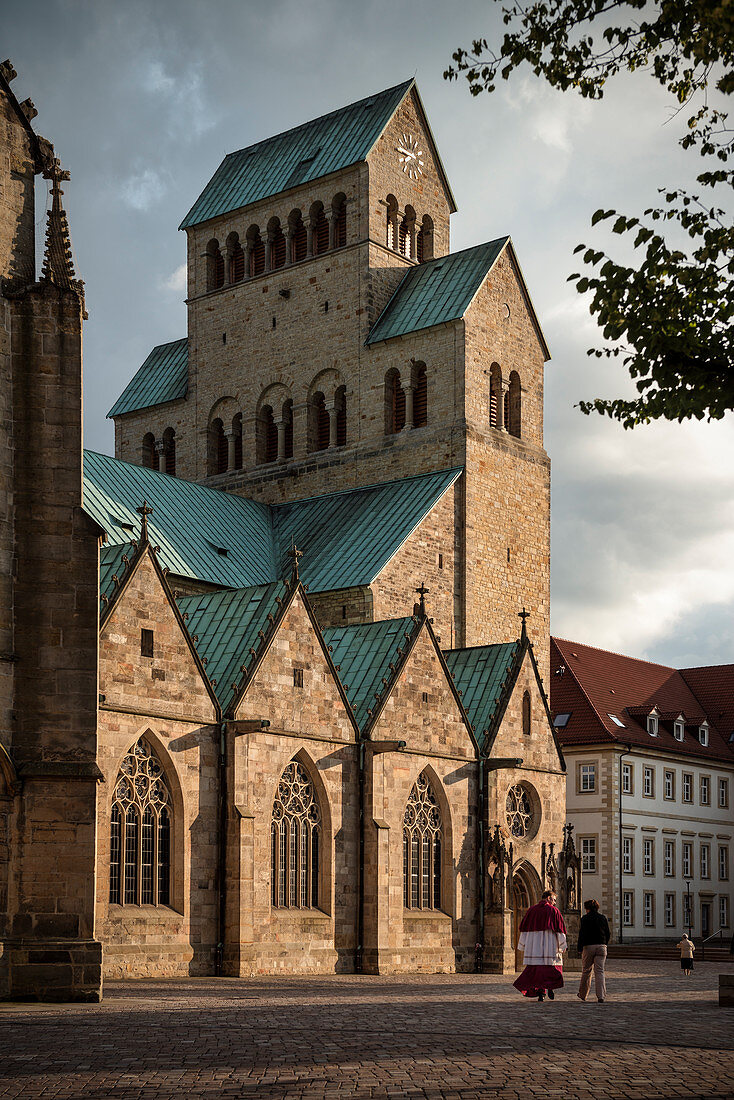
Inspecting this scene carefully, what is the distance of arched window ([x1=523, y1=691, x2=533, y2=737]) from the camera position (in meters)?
40.3

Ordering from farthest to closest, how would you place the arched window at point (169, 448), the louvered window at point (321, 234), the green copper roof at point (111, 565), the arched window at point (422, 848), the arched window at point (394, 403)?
the arched window at point (169, 448) → the louvered window at point (321, 234) → the arched window at point (394, 403) → the arched window at point (422, 848) → the green copper roof at point (111, 565)

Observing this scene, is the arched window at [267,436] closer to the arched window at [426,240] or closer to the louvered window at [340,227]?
the louvered window at [340,227]

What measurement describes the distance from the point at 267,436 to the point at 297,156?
10966 millimetres

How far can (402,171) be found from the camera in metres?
53.4

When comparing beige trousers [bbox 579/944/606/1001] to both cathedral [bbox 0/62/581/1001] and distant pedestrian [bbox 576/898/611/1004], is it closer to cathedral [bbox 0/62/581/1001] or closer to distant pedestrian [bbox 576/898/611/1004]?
distant pedestrian [bbox 576/898/611/1004]

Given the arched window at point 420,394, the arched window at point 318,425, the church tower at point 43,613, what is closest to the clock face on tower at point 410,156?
the arched window at point 420,394

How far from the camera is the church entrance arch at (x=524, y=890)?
129ft

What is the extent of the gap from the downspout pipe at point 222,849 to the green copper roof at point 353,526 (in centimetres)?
1199

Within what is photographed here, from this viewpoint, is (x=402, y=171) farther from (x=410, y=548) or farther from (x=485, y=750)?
(x=485, y=750)

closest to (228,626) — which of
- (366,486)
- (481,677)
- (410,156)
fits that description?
(481,677)

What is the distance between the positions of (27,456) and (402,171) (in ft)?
114

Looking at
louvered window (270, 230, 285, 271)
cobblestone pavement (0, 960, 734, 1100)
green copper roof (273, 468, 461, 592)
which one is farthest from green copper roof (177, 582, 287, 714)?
louvered window (270, 230, 285, 271)

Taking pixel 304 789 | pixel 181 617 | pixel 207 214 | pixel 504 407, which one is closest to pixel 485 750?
pixel 304 789

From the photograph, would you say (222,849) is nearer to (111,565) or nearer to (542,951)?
(111,565)
